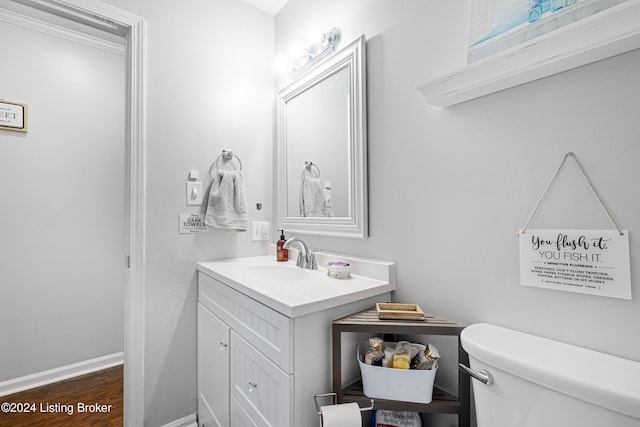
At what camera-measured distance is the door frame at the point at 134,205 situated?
1.40 m

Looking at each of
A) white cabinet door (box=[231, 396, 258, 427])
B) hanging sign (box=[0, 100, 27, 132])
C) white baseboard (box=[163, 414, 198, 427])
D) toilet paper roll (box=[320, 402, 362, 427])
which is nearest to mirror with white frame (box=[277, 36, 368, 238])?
toilet paper roll (box=[320, 402, 362, 427])

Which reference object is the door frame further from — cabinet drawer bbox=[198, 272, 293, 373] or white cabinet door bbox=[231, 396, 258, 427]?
white cabinet door bbox=[231, 396, 258, 427]

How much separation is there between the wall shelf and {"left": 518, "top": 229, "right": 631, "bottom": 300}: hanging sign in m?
0.40

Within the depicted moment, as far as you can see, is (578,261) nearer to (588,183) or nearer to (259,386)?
(588,183)

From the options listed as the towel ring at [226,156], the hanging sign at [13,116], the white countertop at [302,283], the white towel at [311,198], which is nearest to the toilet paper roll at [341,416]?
the white countertop at [302,283]

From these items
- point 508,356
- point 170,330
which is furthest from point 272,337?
point 170,330

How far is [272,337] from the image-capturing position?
928 mm

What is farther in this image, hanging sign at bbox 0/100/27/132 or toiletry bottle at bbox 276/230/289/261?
hanging sign at bbox 0/100/27/132

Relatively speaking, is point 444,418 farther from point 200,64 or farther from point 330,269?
point 200,64

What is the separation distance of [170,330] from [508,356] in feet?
4.84

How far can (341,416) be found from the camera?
2.58ft

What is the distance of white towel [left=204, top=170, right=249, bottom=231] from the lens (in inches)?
62.2

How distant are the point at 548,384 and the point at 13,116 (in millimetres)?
2881

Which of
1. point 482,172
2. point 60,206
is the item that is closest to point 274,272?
point 482,172
